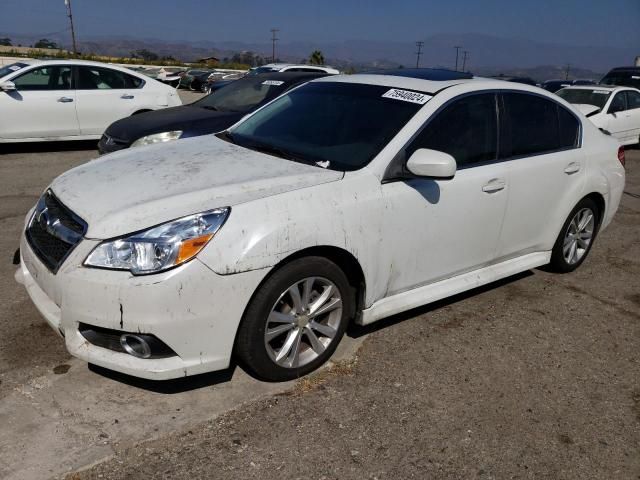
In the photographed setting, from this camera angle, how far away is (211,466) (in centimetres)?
254

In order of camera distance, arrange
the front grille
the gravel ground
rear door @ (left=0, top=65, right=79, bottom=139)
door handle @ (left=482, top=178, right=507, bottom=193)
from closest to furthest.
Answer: the gravel ground, the front grille, door handle @ (left=482, top=178, right=507, bottom=193), rear door @ (left=0, top=65, right=79, bottom=139)

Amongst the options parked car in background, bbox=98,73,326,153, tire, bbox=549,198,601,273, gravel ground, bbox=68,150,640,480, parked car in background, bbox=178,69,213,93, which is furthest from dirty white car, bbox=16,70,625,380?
parked car in background, bbox=178,69,213,93

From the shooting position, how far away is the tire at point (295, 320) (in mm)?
2900

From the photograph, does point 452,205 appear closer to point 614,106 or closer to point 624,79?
point 614,106

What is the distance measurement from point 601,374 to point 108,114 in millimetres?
8645

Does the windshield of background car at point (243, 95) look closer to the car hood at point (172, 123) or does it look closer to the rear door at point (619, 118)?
the car hood at point (172, 123)

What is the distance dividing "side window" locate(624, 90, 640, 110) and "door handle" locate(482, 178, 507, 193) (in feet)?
33.1

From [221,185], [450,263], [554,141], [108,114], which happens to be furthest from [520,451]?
[108,114]

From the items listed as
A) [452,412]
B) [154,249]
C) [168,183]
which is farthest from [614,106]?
[154,249]

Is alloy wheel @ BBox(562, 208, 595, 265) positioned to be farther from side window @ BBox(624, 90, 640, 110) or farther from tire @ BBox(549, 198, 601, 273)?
side window @ BBox(624, 90, 640, 110)

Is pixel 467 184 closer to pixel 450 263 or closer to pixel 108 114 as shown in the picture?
pixel 450 263

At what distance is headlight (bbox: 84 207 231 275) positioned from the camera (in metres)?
2.65

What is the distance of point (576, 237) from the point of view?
4.94 meters

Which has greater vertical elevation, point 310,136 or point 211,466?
point 310,136
